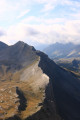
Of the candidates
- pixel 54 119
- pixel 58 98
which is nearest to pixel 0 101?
pixel 54 119

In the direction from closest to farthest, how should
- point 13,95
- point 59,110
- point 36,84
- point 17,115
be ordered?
point 17,115 → point 13,95 → point 59,110 → point 36,84

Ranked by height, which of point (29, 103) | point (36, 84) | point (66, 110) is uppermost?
point (36, 84)

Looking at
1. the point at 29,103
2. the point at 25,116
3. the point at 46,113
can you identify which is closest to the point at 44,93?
the point at 29,103

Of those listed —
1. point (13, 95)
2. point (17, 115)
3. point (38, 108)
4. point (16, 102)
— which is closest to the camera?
point (17, 115)

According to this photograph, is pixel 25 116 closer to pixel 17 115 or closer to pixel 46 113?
pixel 17 115

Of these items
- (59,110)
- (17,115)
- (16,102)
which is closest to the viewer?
(17,115)

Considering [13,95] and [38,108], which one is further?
[13,95]

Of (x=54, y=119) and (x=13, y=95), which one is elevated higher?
(x=13, y=95)

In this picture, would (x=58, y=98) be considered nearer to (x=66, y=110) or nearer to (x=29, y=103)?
(x=66, y=110)

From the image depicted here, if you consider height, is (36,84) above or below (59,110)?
above
